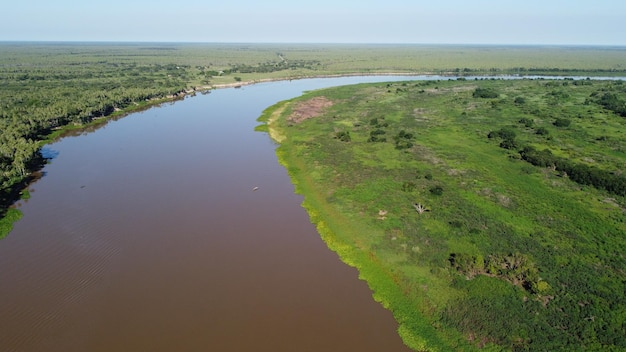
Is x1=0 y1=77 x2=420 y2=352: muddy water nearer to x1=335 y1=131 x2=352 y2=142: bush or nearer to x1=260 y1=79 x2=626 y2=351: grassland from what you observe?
x1=260 y1=79 x2=626 y2=351: grassland

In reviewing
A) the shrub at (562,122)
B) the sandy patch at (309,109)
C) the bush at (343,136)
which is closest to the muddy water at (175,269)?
the bush at (343,136)

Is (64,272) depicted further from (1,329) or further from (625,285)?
(625,285)

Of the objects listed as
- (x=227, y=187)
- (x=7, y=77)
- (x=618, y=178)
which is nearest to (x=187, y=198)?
(x=227, y=187)

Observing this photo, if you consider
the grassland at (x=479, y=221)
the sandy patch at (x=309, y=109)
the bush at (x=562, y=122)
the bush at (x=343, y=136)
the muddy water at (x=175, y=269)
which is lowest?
the muddy water at (x=175, y=269)

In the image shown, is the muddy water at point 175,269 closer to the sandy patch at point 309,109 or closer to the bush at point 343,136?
the bush at point 343,136

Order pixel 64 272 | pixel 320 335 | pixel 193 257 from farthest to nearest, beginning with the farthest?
pixel 193 257, pixel 64 272, pixel 320 335
